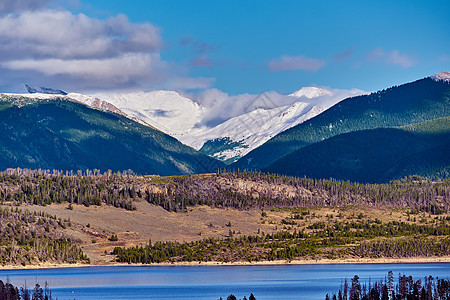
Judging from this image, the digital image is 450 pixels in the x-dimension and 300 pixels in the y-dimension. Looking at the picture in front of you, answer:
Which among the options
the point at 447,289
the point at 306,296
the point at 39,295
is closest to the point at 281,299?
the point at 306,296

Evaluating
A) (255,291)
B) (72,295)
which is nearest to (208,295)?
(255,291)

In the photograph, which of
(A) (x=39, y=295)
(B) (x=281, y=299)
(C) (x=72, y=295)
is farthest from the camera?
(C) (x=72, y=295)

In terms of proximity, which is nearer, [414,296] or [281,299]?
[414,296]

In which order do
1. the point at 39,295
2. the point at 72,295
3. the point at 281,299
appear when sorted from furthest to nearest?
1. the point at 72,295
2. the point at 281,299
3. the point at 39,295

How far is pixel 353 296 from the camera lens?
161125 mm

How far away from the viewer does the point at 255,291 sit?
194m

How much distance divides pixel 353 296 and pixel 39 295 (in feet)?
180

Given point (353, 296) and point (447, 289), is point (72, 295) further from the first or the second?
point (447, 289)

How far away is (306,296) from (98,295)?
4426cm

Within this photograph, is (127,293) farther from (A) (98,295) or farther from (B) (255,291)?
(B) (255,291)

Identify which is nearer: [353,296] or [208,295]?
[353,296]

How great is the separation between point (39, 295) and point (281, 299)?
48600mm

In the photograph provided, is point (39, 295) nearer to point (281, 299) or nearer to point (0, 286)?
point (0, 286)

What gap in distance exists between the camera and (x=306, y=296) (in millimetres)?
181750
